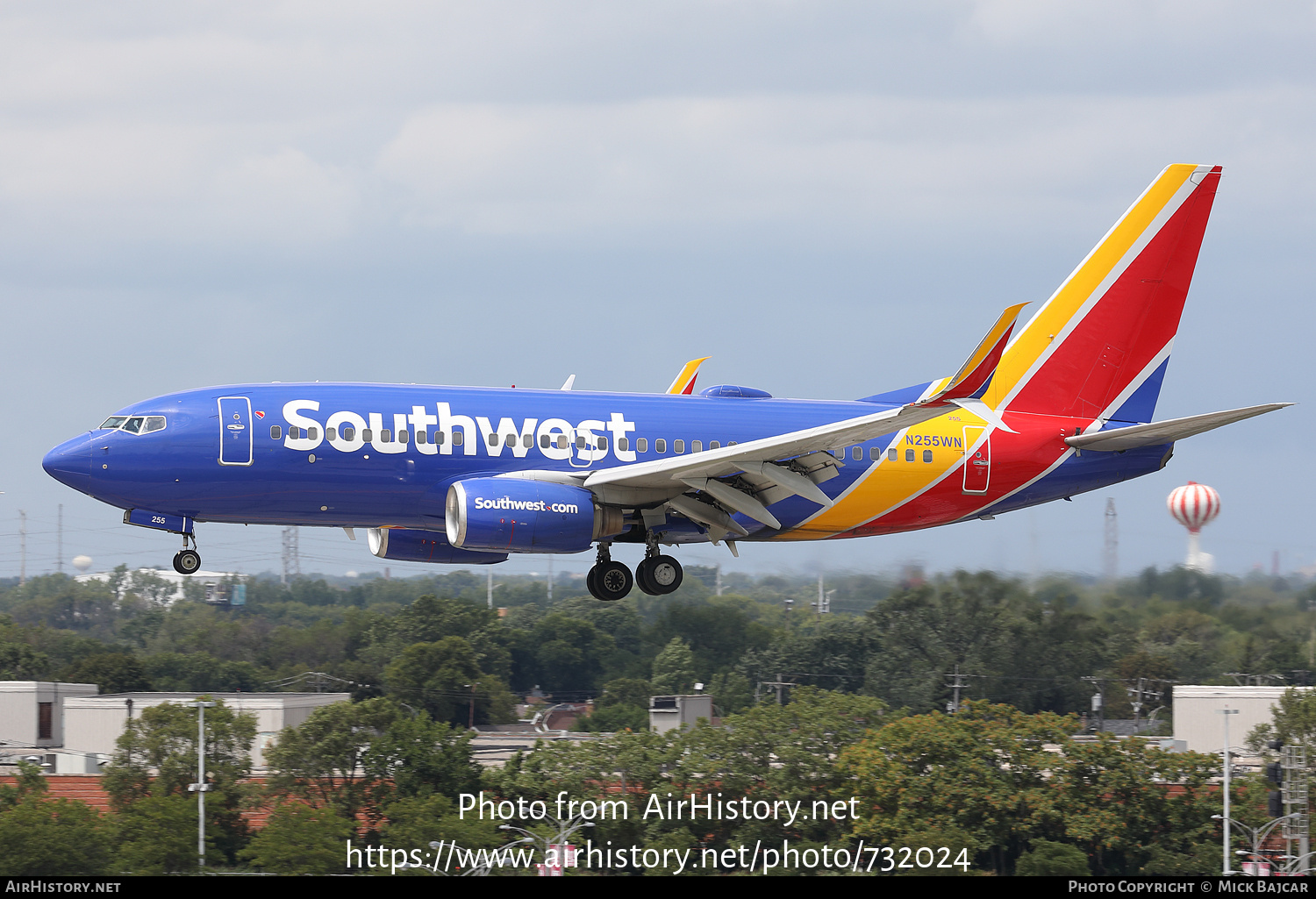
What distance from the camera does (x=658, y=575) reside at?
1474 inches

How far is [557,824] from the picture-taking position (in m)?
63.6

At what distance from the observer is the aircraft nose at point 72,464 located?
111ft

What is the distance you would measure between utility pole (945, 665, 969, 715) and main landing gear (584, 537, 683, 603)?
62.5 meters

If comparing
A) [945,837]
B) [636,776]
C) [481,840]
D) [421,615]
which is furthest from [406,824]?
[421,615]

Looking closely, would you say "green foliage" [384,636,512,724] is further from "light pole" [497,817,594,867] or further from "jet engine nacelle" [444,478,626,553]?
"jet engine nacelle" [444,478,626,553]

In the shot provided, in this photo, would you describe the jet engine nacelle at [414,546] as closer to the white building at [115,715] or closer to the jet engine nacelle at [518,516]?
the jet engine nacelle at [518,516]

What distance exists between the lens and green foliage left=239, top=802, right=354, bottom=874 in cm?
6159

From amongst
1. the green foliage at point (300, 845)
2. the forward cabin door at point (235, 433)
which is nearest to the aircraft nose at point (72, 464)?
the forward cabin door at point (235, 433)

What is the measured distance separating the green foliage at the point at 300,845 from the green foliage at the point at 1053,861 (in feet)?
96.5

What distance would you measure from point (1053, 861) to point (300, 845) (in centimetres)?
3215

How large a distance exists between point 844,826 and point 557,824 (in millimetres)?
13069

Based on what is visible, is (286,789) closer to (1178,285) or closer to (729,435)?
(729,435)

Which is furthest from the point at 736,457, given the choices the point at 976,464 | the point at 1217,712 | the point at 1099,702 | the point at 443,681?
the point at 443,681

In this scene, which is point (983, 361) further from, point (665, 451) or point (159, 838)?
point (159, 838)
